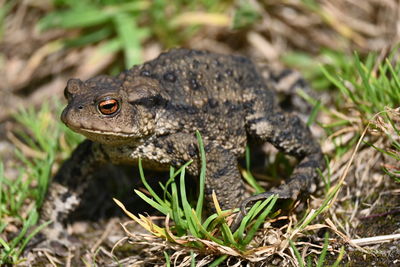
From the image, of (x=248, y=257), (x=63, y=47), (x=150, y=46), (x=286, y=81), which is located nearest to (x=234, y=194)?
(x=248, y=257)

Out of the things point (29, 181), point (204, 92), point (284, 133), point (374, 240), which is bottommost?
point (29, 181)

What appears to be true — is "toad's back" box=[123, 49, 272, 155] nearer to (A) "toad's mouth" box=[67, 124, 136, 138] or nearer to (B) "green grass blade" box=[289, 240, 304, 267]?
(A) "toad's mouth" box=[67, 124, 136, 138]

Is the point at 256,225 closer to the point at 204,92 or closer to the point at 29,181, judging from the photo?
the point at 204,92

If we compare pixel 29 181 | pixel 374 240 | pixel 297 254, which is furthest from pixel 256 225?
pixel 29 181

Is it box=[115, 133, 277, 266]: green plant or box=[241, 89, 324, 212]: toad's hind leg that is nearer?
box=[115, 133, 277, 266]: green plant

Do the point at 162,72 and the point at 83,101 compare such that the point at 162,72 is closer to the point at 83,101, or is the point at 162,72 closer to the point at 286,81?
the point at 83,101

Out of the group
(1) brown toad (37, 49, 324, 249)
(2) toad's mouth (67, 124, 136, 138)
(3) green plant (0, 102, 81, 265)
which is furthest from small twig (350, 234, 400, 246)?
(3) green plant (0, 102, 81, 265)

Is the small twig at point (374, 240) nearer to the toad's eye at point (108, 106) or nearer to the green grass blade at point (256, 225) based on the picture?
the green grass blade at point (256, 225)

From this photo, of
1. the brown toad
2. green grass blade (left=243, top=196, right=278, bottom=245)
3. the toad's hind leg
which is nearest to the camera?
green grass blade (left=243, top=196, right=278, bottom=245)
